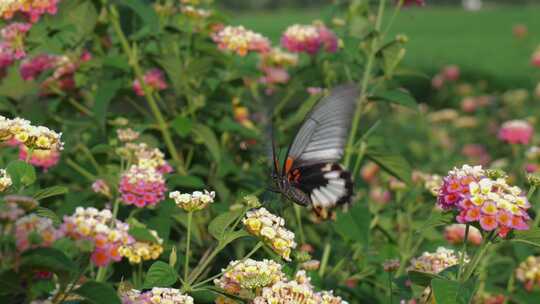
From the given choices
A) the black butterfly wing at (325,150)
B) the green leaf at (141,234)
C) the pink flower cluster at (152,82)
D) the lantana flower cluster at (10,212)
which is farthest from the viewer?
the pink flower cluster at (152,82)

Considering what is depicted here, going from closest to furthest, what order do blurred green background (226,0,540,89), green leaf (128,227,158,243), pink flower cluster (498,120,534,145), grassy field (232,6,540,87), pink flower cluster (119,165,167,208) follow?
1. green leaf (128,227,158,243)
2. pink flower cluster (119,165,167,208)
3. pink flower cluster (498,120,534,145)
4. blurred green background (226,0,540,89)
5. grassy field (232,6,540,87)

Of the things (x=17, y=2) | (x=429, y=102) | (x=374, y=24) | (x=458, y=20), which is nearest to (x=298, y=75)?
(x=374, y=24)

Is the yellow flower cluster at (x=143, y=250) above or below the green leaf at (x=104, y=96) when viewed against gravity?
below

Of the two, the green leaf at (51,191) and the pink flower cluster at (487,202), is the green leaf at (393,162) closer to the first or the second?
the pink flower cluster at (487,202)

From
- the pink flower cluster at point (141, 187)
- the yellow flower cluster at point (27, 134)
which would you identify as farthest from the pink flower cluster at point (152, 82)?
the yellow flower cluster at point (27, 134)

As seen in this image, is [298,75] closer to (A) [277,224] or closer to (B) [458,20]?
(A) [277,224]

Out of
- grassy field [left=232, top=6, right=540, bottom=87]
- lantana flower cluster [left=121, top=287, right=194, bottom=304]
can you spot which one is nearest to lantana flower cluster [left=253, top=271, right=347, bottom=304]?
lantana flower cluster [left=121, top=287, right=194, bottom=304]

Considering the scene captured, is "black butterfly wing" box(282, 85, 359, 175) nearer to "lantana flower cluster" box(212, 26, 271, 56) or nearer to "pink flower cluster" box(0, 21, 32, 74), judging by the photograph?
"lantana flower cluster" box(212, 26, 271, 56)

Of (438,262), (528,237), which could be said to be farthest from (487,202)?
(438,262)
